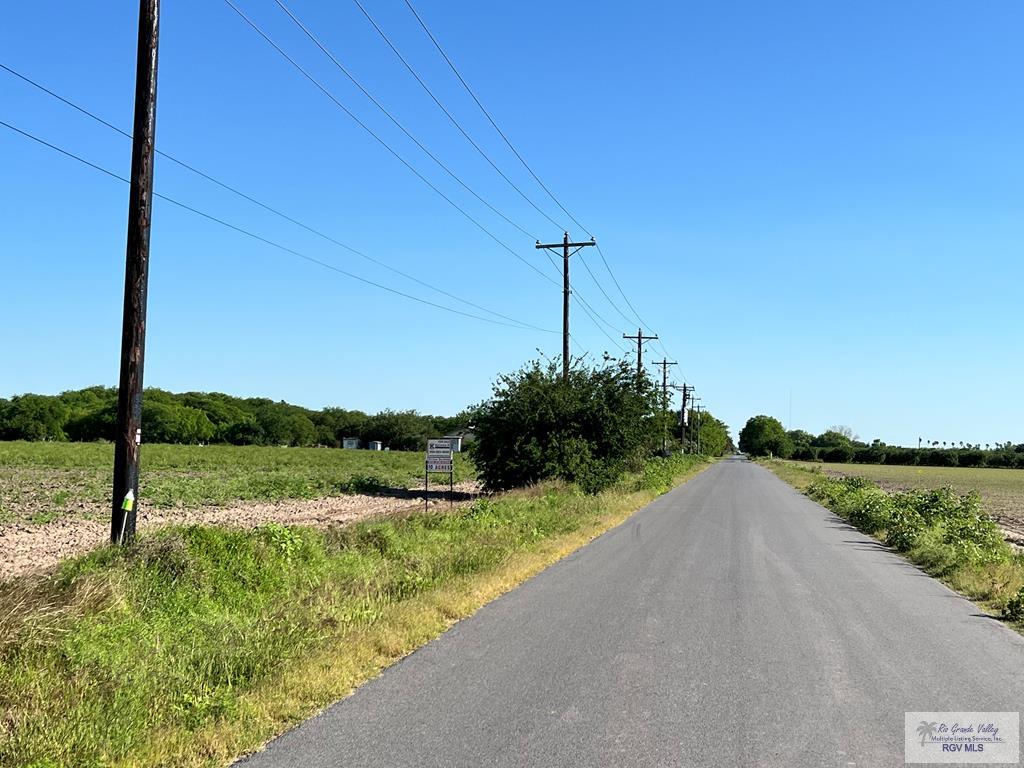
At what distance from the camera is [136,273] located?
10.1m

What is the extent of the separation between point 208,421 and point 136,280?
158 meters

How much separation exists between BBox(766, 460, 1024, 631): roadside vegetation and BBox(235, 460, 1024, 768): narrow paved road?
0.56 metres

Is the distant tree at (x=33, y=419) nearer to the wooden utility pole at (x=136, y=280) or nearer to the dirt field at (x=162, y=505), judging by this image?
the dirt field at (x=162, y=505)

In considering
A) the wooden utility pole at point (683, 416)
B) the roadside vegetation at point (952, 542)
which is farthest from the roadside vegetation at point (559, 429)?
the wooden utility pole at point (683, 416)

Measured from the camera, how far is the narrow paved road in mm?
5359

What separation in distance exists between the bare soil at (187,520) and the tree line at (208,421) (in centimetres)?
8805

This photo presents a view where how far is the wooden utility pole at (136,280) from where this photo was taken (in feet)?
33.0

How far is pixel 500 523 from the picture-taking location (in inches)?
720

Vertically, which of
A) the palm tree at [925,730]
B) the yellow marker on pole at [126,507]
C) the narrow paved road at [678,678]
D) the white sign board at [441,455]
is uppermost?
the white sign board at [441,455]

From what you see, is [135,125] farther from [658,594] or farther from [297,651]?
[658,594]

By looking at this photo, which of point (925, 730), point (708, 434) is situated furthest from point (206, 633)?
point (708, 434)

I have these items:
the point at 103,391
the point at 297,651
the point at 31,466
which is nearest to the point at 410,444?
the point at 103,391

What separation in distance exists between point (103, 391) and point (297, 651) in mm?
166027

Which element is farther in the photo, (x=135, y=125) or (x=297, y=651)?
(x=135, y=125)
